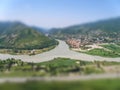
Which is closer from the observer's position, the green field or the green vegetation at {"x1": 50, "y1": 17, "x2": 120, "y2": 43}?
the green field

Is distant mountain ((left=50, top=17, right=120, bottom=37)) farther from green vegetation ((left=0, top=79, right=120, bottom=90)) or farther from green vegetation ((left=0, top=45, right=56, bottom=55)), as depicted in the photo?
green vegetation ((left=0, top=79, right=120, bottom=90))

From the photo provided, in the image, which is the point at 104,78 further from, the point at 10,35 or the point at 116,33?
the point at 116,33

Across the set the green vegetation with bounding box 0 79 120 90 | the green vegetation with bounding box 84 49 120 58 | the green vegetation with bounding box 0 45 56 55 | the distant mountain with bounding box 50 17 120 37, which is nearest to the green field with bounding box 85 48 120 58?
the green vegetation with bounding box 84 49 120 58

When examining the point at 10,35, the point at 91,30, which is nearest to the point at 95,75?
the point at 10,35

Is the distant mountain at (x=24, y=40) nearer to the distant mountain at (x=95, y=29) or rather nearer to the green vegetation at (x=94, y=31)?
the green vegetation at (x=94, y=31)

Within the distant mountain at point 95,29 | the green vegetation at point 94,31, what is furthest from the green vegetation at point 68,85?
the distant mountain at point 95,29

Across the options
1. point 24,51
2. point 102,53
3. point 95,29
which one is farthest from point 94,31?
point 102,53

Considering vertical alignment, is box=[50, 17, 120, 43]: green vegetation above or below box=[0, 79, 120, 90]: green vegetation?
above
